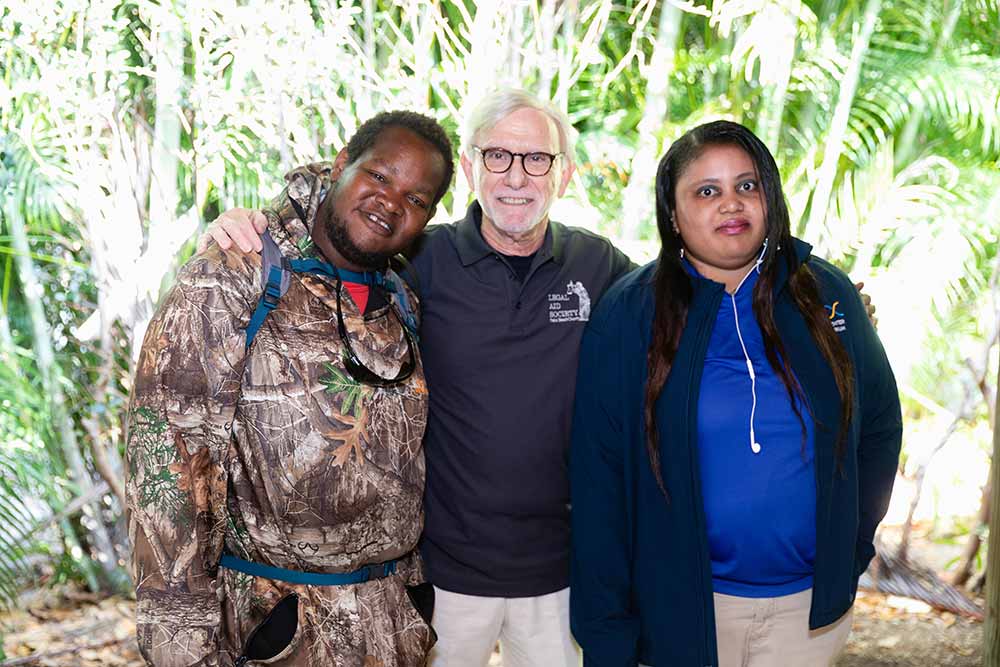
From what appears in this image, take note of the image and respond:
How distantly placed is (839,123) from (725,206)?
256cm

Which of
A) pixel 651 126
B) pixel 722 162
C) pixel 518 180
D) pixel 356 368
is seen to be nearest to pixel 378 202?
pixel 356 368

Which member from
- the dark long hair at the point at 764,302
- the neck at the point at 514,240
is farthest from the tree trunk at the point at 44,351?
the dark long hair at the point at 764,302

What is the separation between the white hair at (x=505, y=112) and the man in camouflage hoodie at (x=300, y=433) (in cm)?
31

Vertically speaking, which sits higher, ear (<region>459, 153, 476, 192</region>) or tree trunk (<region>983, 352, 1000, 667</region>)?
ear (<region>459, 153, 476, 192</region>)

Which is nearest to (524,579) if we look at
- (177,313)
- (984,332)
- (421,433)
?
(421,433)

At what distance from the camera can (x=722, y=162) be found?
191cm

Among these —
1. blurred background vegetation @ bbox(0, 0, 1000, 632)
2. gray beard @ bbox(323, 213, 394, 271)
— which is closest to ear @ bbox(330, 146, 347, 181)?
gray beard @ bbox(323, 213, 394, 271)

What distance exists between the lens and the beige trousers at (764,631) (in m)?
1.88

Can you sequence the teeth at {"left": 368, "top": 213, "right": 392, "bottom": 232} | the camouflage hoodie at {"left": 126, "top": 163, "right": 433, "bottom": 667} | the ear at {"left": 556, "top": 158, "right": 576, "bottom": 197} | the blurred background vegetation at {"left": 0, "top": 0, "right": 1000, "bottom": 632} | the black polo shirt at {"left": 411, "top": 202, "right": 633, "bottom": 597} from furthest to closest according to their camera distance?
the blurred background vegetation at {"left": 0, "top": 0, "right": 1000, "bottom": 632} < the ear at {"left": 556, "top": 158, "right": 576, "bottom": 197} < the black polo shirt at {"left": 411, "top": 202, "right": 633, "bottom": 597} < the teeth at {"left": 368, "top": 213, "right": 392, "bottom": 232} < the camouflage hoodie at {"left": 126, "top": 163, "right": 433, "bottom": 667}

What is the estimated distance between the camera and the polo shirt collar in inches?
91.7

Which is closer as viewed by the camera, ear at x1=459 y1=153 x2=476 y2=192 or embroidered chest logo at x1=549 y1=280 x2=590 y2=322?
embroidered chest logo at x1=549 y1=280 x2=590 y2=322

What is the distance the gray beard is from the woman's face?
664 millimetres

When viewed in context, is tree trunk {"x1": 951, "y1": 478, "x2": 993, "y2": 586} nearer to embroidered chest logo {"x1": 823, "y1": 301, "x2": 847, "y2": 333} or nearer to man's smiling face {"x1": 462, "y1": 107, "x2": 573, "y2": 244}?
embroidered chest logo {"x1": 823, "y1": 301, "x2": 847, "y2": 333}

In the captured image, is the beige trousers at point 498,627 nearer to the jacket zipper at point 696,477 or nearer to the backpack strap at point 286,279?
the jacket zipper at point 696,477
